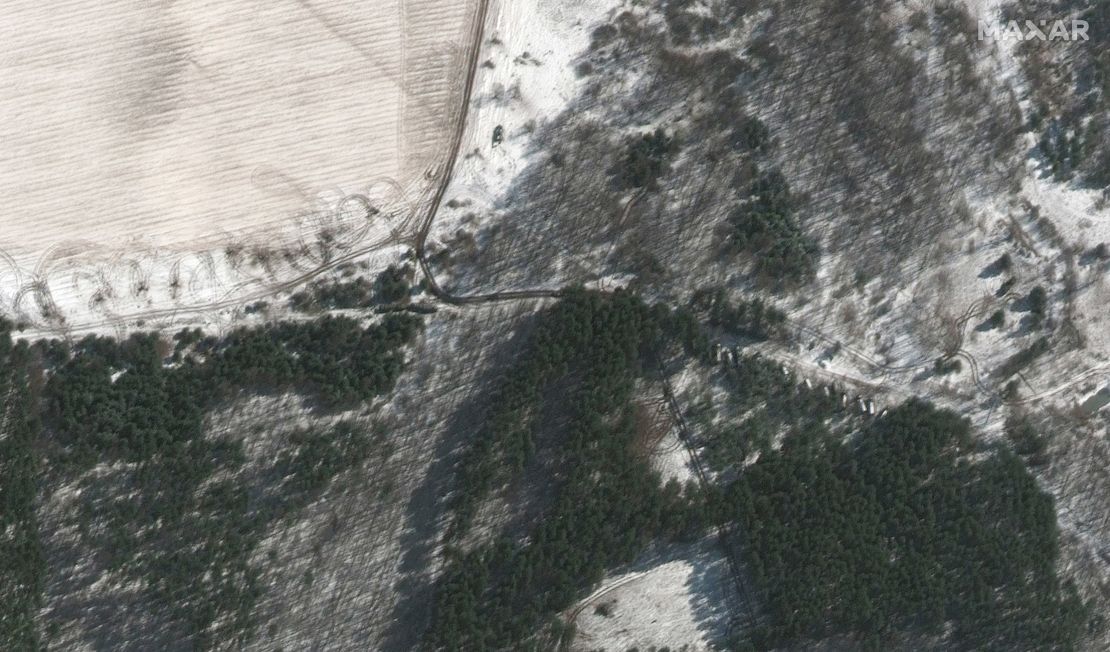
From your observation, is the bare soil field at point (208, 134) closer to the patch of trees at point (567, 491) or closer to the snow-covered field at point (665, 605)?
the patch of trees at point (567, 491)

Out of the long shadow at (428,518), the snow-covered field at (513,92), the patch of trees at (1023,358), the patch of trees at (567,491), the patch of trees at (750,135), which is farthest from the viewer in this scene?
the patch of trees at (1023,358)

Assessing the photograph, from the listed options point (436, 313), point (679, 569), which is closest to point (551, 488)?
point (679, 569)

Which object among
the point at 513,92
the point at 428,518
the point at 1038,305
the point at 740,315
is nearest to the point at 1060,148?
the point at 1038,305

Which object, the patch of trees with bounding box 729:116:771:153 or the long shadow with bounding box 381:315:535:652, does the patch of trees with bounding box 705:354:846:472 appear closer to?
the patch of trees with bounding box 729:116:771:153

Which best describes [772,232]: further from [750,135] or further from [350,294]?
[350,294]

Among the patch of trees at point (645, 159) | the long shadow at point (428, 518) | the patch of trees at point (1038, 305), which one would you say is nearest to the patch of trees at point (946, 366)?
the patch of trees at point (1038, 305)

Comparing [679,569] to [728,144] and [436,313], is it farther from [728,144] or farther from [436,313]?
[728,144]

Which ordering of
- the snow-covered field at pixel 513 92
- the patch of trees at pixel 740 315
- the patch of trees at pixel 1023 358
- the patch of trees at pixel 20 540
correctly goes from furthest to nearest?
the patch of trees at pixel 1023 358 → the snow-covered field at pixel 513 92 → the patch of trees at pixel 740 315 → the patch of trees at pixel 20 540
